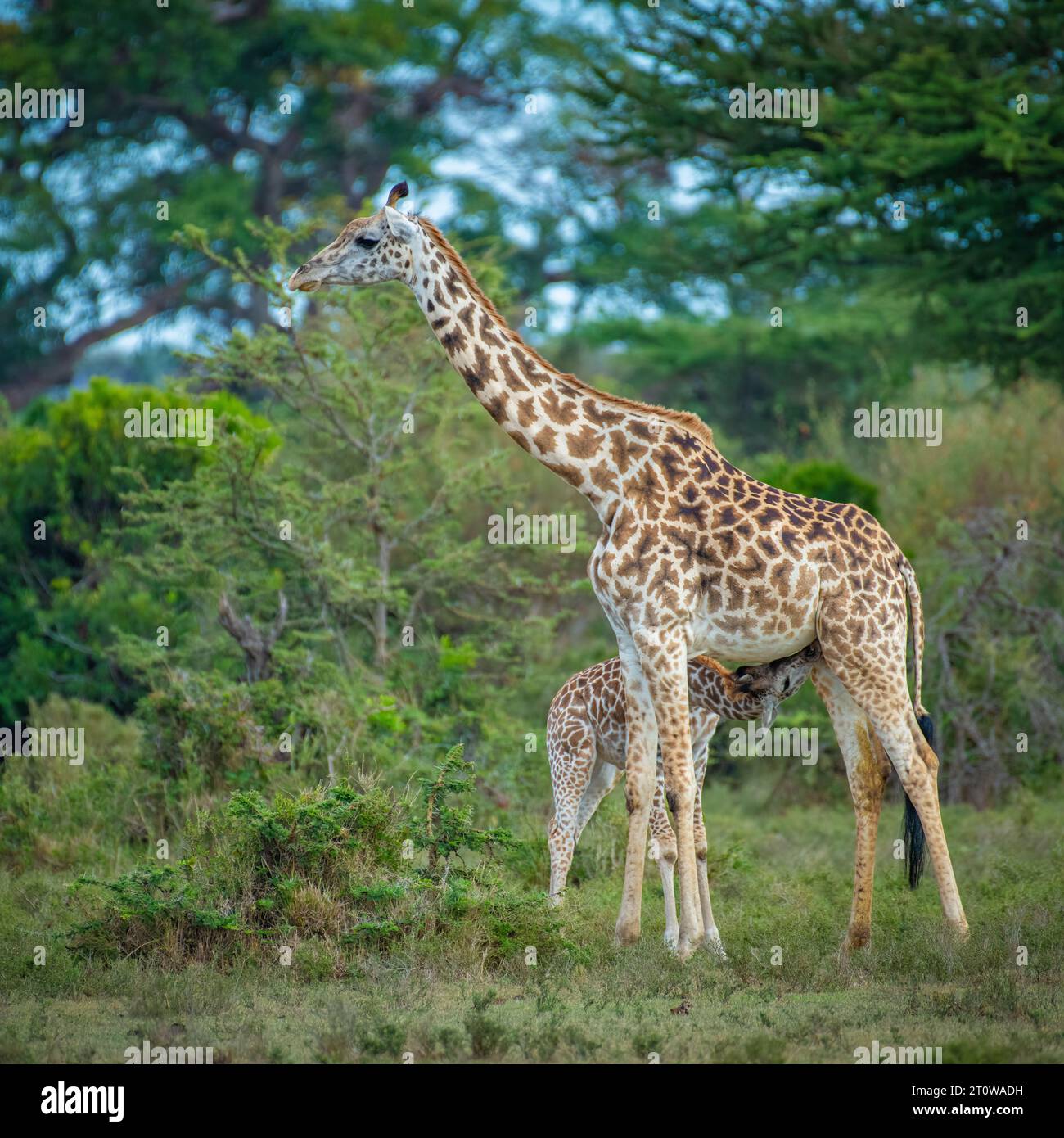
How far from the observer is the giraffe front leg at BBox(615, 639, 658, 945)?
27.8 feet

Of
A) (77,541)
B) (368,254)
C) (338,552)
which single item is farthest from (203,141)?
(368,254)

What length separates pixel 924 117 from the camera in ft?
49.2

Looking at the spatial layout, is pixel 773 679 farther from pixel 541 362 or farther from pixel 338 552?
pixel 338 552

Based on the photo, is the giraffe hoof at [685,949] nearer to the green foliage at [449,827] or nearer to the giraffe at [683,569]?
the giraffe at [683,569]

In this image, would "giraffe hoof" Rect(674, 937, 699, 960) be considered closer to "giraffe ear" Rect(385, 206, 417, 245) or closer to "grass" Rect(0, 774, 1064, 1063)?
"grass" Rect(0, 774, 1064, 1063)

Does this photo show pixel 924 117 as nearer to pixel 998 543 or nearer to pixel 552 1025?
pixel 998 543

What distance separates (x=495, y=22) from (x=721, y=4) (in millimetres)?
19515

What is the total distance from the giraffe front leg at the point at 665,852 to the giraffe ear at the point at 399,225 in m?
3.59

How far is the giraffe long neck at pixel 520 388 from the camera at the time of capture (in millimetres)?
8648

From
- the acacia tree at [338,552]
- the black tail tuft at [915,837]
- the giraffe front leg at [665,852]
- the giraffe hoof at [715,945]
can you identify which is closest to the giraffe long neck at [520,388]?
the giraffe front leg at [665,852]

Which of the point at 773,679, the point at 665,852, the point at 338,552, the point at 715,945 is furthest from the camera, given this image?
the point at 338,552

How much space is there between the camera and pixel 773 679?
29.7 feet

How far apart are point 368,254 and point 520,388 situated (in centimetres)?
121
